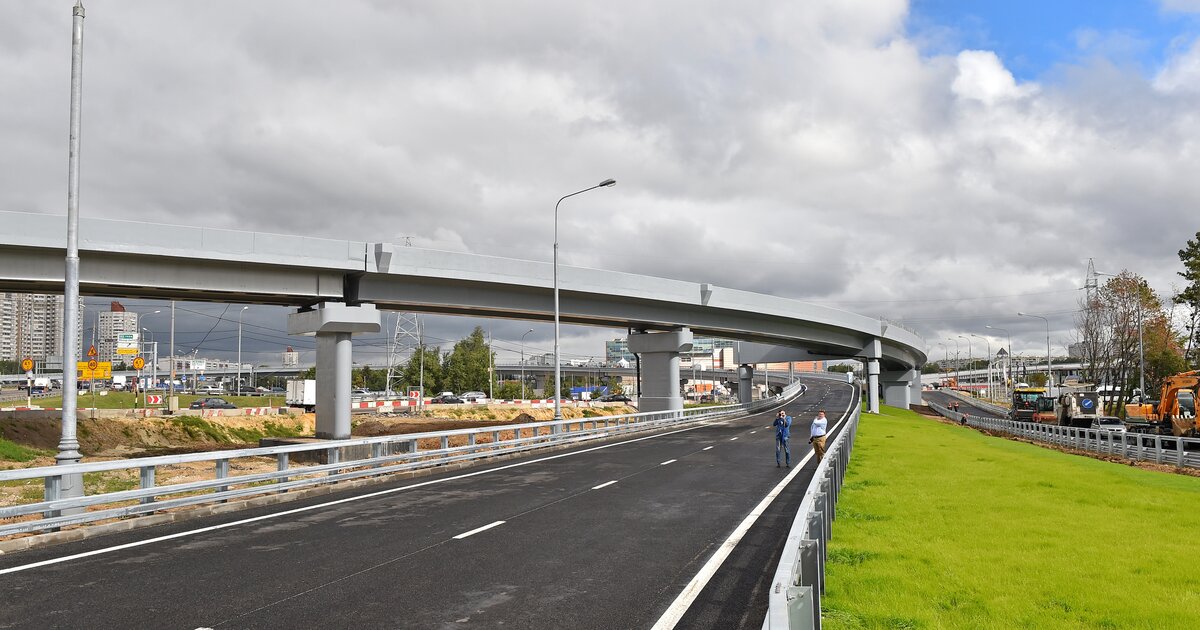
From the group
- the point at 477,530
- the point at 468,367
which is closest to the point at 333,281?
the point at 477,530

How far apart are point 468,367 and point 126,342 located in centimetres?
5979

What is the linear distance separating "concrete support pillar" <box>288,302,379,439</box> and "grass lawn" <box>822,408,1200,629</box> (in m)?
19.5

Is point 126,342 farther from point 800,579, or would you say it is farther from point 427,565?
point 800,579

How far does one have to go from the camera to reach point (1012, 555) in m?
9.41

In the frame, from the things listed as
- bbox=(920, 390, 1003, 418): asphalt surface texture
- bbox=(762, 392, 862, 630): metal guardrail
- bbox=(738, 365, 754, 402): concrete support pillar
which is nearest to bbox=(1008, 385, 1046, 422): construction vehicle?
bbox=(920, 390, 1003, 418): asphalt surface texture

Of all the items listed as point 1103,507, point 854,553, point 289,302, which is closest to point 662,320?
point 289,302

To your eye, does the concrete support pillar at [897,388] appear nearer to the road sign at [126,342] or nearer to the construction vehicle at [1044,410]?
the construction vehicle at [1044,410]

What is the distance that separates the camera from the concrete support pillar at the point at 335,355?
3006cm

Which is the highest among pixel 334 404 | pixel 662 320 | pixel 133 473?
pixel 662 320

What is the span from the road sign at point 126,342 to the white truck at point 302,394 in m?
13.6

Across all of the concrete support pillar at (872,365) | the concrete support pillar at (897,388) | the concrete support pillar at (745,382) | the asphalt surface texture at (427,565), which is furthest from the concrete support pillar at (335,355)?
the concrete support pillar at (897,388)

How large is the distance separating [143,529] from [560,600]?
332 inches

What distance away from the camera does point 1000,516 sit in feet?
40.6

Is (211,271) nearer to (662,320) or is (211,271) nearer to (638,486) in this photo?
(638,486)
